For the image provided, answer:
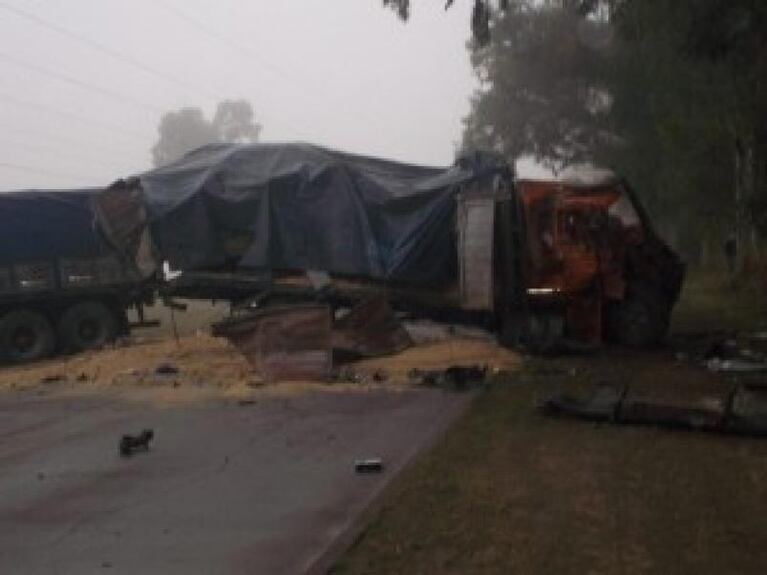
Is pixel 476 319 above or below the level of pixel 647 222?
below

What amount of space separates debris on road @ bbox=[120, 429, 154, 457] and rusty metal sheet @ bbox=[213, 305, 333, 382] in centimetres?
399

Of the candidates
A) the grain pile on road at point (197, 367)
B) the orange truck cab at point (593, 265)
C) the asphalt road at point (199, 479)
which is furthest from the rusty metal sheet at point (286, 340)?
the orange truck cab at point (593, 265)

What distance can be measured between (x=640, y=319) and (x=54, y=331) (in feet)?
35.5

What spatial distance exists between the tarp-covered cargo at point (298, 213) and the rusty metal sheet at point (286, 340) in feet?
10.5

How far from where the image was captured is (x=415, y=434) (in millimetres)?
10398

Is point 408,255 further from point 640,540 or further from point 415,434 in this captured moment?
point 640,540

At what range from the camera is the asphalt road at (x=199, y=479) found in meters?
6.80

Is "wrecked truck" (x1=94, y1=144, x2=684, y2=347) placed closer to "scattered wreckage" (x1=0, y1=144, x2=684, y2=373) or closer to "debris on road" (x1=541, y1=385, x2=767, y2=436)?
"scattered wreckage" (x1=0, y1=144, x2=684, y2=373)

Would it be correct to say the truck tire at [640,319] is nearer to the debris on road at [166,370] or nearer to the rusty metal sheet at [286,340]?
the rusty metal sheet at [286,340]

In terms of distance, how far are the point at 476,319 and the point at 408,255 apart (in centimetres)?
166

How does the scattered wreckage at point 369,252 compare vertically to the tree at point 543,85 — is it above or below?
below

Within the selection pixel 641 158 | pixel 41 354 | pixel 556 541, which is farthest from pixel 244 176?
pixel 641 158

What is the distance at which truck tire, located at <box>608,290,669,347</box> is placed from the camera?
51.7 ft

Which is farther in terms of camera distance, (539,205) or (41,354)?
(41,354)
